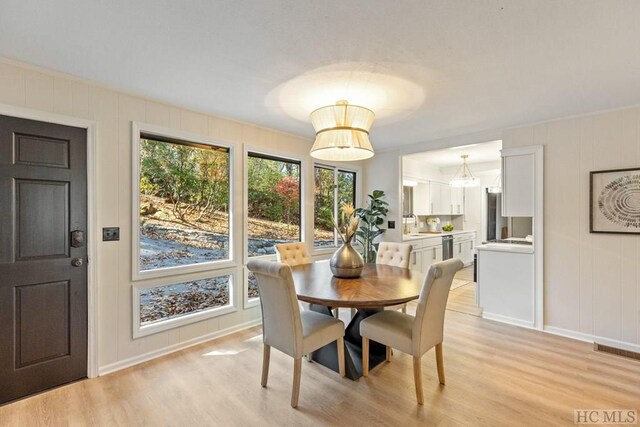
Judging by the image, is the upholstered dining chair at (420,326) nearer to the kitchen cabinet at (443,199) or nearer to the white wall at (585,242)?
the white wall at (585,242)

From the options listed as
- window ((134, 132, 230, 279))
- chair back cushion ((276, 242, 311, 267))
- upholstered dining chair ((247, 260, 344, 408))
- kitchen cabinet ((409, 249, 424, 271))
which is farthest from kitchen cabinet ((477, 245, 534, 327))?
window ((134, 132, 230, 279))

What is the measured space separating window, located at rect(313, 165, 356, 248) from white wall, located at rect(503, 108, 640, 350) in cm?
250

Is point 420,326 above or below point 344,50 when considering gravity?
below

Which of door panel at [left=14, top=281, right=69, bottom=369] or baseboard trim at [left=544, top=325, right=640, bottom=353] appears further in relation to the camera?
baseboard trim at [left=544, top=325, right=640, bottom=353]

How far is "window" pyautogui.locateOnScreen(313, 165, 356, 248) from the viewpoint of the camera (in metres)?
4.54

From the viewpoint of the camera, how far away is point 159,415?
2.00m

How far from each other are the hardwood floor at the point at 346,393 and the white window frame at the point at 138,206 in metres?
0.80

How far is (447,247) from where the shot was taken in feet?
20.8

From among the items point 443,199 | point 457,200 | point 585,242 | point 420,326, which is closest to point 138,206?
point 420,326

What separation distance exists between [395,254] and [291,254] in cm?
120

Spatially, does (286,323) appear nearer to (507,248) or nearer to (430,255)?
(507,248)

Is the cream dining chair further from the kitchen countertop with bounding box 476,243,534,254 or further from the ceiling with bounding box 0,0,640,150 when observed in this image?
the kitchen countertop with bounding box 476,243,534,254

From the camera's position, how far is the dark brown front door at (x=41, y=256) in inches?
84.0

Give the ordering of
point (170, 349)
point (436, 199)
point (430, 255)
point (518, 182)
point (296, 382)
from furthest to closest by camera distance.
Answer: point (436, 199)
point (430, 255)
point (518, 182)
point (170, 349)
point (296, 382)
